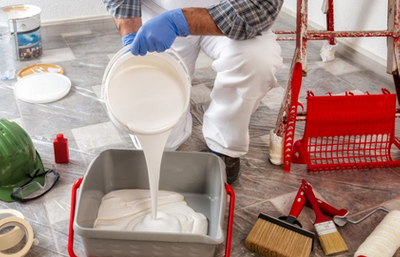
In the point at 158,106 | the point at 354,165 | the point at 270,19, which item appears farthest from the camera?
the point at 354,165

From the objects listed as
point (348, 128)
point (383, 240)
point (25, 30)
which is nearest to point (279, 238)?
point (383, 240)

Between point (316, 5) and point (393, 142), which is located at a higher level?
point (316, 5)

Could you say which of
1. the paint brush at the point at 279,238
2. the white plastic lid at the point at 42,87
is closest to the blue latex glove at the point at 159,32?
the paint brush at the point at 279,238

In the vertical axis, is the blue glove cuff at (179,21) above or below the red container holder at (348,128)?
above

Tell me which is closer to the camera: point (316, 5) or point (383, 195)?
point (383, 195)

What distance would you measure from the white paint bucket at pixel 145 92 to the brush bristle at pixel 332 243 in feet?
1.72

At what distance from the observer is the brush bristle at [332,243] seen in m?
1.15

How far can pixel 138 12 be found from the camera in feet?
4.47

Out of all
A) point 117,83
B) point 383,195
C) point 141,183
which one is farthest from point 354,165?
point 117,83

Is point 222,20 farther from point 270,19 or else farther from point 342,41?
point 342,41

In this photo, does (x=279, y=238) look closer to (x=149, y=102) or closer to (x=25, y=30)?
(x=149, y=102)

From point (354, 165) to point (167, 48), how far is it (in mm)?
812

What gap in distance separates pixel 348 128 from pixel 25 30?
5.39 feet

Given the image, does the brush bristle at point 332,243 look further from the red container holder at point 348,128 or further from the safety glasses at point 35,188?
the safety glasses at point 35,188
